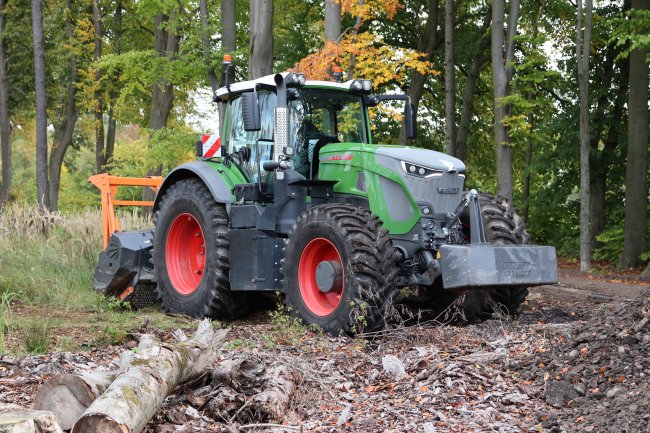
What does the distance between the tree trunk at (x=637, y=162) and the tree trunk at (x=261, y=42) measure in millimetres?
7993

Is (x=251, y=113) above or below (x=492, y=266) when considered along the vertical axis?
above

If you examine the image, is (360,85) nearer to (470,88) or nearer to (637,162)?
(637,162)

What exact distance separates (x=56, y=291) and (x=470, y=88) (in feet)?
52.1

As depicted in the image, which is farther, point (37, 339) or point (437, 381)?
point (37, 339)

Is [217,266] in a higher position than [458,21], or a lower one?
lower

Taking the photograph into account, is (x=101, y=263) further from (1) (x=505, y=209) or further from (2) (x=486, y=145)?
(2) (x=486, y=145)


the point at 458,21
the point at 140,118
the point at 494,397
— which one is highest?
the point at 458,21

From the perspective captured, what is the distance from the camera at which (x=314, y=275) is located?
8492mm

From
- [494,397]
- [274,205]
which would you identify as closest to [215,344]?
[494,397]

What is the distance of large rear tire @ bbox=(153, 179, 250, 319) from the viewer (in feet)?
31.1

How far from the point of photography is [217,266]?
945 centimetres

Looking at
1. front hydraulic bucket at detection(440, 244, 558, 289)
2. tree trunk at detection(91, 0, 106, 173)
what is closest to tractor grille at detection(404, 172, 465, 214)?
front hydraulic bucket at detection(440, 244, 558, 289)

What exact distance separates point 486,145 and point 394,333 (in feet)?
65.1

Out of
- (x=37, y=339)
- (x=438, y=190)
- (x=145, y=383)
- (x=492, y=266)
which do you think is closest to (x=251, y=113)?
(x=438, y=190)
